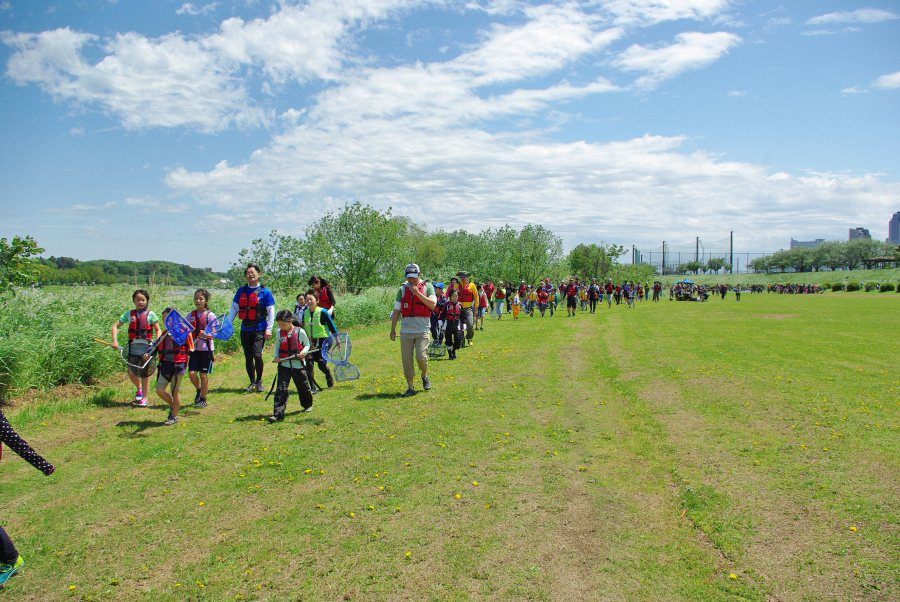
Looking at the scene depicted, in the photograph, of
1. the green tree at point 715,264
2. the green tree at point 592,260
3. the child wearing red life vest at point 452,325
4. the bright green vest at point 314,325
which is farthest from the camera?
the green tree at point 715,264

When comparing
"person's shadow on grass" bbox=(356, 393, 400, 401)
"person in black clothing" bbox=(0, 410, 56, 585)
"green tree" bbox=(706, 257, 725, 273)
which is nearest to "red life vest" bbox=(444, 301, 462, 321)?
"person's shadow on grass" bbox=(356, 393, 400, 401)

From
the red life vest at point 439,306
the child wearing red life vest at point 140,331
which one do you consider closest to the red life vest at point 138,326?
the child wearing red life vest at point 140,331

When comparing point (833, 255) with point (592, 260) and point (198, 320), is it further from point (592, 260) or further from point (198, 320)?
point (198, 320)

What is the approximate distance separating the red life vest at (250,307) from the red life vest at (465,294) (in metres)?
7.10

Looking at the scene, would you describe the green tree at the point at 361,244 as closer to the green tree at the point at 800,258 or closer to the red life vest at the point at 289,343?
the red life vest at the point at 289,343

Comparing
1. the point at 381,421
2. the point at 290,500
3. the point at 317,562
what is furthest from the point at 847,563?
the point at 381,421

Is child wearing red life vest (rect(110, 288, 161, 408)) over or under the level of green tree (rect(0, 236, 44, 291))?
under

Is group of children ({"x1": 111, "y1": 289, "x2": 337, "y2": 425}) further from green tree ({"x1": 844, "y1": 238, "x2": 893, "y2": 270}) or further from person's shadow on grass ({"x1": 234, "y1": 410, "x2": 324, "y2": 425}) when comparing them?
green tree ({"x1": 844, "y1": 238, "x2": 893, "y2": 270})

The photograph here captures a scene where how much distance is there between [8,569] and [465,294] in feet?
40.1

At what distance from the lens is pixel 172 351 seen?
7375mm

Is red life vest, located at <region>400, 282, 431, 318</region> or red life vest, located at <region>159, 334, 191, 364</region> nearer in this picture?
Result: red life vest, located at <region>159, 334, 191, 364</region>

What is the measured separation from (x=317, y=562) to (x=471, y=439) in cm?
302

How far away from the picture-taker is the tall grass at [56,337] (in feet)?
27.3

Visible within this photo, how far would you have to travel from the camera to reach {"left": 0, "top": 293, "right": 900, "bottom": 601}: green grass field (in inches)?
147
